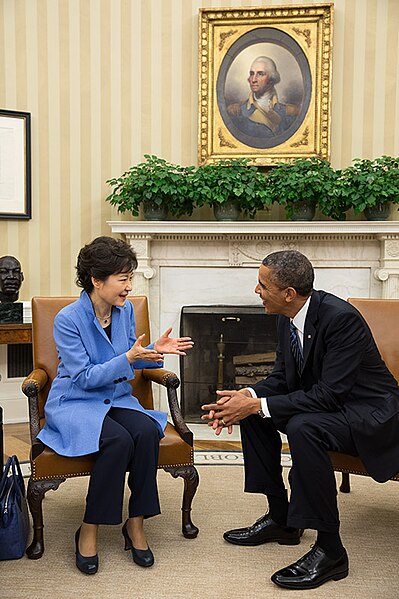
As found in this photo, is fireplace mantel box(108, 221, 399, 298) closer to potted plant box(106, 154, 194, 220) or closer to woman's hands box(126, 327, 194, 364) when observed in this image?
potted plant box(106, 154, 194, 220)

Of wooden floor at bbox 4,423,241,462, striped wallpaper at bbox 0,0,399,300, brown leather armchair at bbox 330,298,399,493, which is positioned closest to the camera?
brown leather armchair at bbox 330,298,399,493

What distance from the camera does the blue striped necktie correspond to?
2.83m

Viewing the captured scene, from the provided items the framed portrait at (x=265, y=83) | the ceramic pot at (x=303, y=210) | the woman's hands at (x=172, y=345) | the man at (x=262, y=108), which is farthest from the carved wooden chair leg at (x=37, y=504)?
the man at (x=262, y=108)

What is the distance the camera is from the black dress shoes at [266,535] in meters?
2.89

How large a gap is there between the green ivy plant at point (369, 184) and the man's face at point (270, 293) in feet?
7.50

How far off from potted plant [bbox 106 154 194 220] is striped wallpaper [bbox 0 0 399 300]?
32 cm

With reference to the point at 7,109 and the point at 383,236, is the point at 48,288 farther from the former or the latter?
the point at 383,236

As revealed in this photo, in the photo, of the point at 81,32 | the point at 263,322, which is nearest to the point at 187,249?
the point at 263,322

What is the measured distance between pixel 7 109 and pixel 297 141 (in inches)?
89.4

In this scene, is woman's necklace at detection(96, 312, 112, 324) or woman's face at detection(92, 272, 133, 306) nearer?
woman's face at detection(92, 272, 133, 306)

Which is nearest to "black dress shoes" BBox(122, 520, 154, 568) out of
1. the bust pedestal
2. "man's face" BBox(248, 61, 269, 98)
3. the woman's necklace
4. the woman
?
the woman

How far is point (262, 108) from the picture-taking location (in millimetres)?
5234

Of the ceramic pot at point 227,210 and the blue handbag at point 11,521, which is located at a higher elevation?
the ceramic pot at point 227,210

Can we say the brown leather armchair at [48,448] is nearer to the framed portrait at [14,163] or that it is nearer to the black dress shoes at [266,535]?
the black dress shoes at [266,535]
